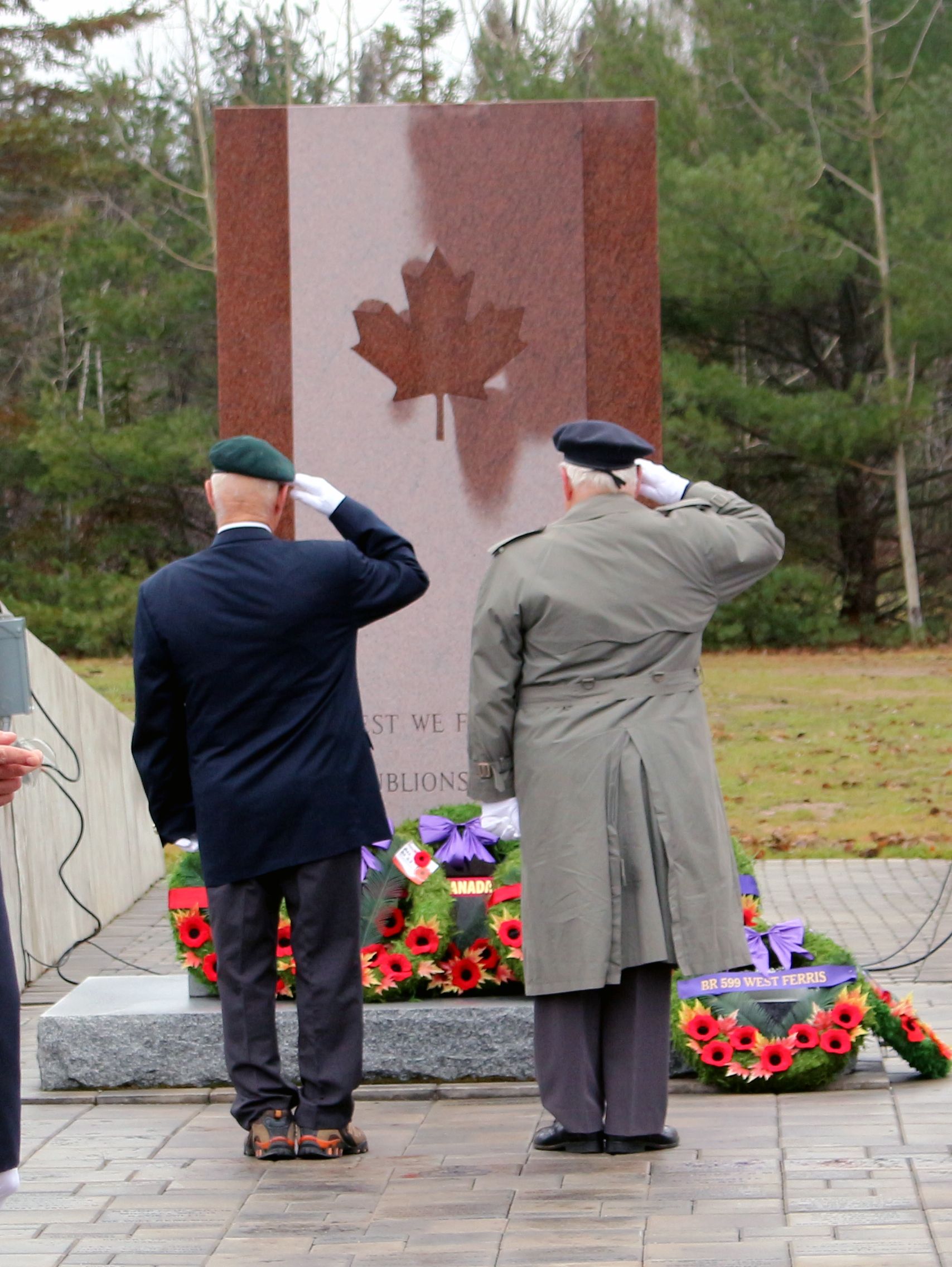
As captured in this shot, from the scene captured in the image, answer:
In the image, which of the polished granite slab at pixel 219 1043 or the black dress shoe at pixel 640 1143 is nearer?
the black dress shoe at pixel 640 1143

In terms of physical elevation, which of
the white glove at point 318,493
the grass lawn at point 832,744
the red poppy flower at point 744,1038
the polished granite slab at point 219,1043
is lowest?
the grass lawn at point 832,744

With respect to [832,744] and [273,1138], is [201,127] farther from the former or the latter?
[273,1138]

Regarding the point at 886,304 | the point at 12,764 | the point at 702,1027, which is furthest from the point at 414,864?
the point at 886,304

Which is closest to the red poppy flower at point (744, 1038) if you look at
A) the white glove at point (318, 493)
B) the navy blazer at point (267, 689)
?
the navy blazer at point (267, 689)

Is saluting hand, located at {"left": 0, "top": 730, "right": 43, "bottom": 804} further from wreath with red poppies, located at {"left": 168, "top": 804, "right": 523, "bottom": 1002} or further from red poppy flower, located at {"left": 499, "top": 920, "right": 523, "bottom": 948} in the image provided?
red poppy flower, located at {"left": 499, "top": 920, "right": 523, "bottom": 948}

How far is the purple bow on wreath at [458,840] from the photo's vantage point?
5750 millimetres

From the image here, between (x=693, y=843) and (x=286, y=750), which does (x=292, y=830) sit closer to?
(x=286, y=750)

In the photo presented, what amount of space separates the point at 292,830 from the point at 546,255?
264cm

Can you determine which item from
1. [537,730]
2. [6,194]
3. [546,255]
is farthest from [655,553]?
[6,194]

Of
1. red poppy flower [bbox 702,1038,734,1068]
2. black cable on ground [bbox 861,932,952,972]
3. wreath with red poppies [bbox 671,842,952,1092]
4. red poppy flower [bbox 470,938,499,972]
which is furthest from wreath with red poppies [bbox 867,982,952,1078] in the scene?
black cable on ground [bbox 861,932,952,972]

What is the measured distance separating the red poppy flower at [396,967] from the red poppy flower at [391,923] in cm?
20

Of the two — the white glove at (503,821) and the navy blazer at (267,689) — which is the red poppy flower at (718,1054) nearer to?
the white glove at (503,821)

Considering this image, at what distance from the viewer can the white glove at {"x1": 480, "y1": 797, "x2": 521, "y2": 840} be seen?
519 centimetres

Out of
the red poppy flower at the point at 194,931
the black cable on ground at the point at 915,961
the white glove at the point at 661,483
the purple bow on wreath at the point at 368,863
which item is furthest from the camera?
the black cable on ground at the point at 915,961
